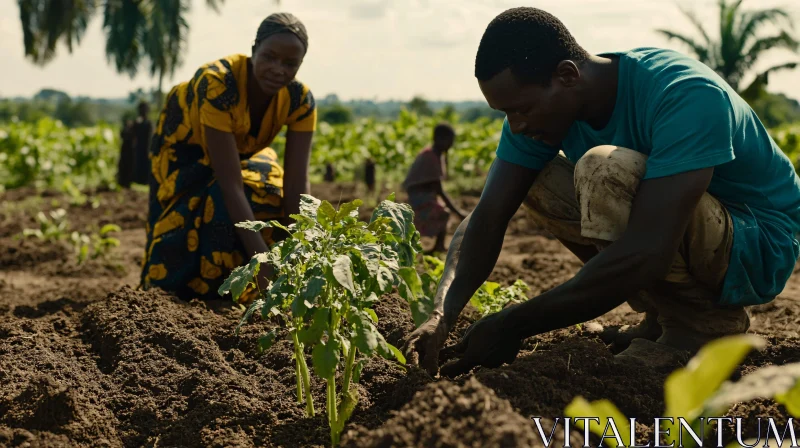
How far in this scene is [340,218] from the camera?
2.25 metres

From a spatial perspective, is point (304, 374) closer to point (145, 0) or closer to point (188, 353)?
point (188, 353)

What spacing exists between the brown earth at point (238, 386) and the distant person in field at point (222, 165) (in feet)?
1.35

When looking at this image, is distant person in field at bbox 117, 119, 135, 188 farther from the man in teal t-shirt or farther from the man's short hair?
the man's short hair

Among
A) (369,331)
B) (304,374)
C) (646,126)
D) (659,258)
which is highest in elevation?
(646,126)

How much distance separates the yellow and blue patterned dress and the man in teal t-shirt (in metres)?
1.52

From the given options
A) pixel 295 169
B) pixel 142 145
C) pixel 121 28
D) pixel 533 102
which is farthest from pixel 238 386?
pixel 121 28

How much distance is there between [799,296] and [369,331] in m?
3.68

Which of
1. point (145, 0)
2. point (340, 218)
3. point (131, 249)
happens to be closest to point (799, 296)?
point (340, 218)

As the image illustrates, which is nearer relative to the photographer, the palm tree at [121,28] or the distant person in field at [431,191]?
the distant person in field at [431,191]

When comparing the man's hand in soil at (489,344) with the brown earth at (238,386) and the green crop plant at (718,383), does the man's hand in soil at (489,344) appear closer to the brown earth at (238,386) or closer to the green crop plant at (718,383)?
the brown earth at (238,386)

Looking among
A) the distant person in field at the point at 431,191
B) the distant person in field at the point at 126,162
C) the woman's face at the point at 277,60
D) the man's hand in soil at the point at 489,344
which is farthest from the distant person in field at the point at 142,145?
the man's hand in soil at the point at 489,344

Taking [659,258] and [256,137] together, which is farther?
[256,137]

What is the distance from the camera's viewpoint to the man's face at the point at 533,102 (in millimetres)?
2596

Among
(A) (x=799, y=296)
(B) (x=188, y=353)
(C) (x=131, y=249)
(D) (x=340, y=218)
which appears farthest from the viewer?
Answer: (C) (x=131, y=249)
